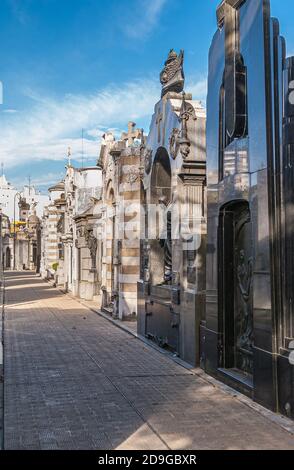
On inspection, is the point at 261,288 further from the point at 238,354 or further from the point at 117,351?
the point at 117,351

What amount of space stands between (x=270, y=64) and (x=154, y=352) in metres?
6.50

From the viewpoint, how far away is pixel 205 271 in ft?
31.6

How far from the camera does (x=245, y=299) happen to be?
8.13m

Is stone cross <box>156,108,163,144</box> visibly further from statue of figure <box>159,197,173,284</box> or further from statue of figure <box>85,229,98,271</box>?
statue of figure <box>85,229,98,271</box>

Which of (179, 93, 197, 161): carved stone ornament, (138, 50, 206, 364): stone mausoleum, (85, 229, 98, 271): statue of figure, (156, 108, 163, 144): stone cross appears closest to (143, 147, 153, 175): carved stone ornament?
(138, 50, 206, 364): stone mausoleum

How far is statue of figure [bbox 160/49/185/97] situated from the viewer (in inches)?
469

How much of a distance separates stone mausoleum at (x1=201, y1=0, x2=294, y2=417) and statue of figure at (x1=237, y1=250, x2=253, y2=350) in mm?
15

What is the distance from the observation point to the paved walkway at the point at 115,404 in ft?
18.8

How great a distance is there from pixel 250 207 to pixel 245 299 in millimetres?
1526

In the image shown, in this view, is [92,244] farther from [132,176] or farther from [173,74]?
[173,74]

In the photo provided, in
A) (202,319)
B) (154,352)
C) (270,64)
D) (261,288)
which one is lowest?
(154,352)

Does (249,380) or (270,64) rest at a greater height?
(270,64)

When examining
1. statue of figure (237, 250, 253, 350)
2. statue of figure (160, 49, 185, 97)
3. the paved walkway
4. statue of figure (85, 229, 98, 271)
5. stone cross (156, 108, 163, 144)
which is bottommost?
the paved walkway

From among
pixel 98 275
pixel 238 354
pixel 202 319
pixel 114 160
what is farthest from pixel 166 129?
pixel 98 275
